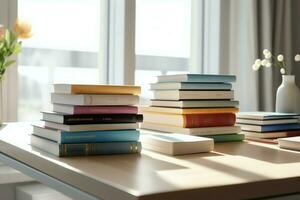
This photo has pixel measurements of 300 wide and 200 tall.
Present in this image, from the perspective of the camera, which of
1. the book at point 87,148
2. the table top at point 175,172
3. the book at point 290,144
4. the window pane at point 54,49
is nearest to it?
the table top at point 175,172

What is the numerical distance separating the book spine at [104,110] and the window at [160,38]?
4.33 ft

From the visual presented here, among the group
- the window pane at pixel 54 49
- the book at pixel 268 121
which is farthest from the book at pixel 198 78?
the window pane at pixel 54 49

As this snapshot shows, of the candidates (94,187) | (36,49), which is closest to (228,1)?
(36,49)

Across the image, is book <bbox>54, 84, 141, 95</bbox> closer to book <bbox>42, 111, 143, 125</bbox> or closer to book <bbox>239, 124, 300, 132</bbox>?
→ book <bbox>42, 111, 143, 125</bbox>

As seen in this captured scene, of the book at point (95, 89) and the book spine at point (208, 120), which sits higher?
the book at point (95, 89)

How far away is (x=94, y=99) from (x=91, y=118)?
0.05m

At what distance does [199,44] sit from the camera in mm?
2812

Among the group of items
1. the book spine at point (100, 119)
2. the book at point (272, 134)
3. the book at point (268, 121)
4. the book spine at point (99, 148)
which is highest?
the book spine at point (100, 119)

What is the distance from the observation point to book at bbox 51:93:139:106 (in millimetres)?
1098

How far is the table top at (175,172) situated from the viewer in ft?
2.46

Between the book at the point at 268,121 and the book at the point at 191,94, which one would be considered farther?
the book at the point at 268,121

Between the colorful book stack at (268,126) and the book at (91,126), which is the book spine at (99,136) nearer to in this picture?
the book at (91,126)

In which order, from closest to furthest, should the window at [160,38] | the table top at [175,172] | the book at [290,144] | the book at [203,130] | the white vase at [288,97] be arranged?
1. the table top at [175,172]
2. the book at [290,144]
3. the book at [203,130]
4. the white vase at [288,97]
5. the window at [160,38]

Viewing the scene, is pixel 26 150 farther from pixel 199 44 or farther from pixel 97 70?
pixel 199 44
